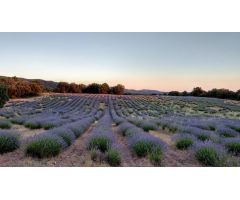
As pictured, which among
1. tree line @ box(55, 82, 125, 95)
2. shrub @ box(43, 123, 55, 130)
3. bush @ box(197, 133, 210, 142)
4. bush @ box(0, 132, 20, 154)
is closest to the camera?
bush @ box(0, 132, 20, 154)

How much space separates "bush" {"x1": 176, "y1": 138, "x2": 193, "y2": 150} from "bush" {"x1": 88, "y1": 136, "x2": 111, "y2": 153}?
127 cm

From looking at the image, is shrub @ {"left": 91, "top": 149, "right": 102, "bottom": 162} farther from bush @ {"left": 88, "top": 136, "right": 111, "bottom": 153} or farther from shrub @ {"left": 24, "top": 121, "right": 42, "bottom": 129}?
shrub @ {"left": 24, "top": 121, "right": 42, "bottom": 129}

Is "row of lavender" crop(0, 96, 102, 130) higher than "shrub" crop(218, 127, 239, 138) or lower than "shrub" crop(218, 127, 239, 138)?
lower

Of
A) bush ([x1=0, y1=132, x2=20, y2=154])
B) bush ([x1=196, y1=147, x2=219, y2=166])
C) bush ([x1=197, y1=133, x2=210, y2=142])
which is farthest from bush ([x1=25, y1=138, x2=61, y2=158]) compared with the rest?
bush ([x1=197, y1=133, x2=210, y2=142])

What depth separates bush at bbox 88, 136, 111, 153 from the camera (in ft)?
13.5

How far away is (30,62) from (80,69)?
3.55ft

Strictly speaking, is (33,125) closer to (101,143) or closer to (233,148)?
(101,143)

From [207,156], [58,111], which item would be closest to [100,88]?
[207,156]

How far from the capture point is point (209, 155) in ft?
11.8

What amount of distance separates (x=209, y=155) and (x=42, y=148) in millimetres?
2290

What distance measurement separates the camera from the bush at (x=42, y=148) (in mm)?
3688

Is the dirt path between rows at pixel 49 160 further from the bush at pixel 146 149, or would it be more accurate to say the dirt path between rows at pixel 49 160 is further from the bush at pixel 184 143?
the bush at pixel 184 143
